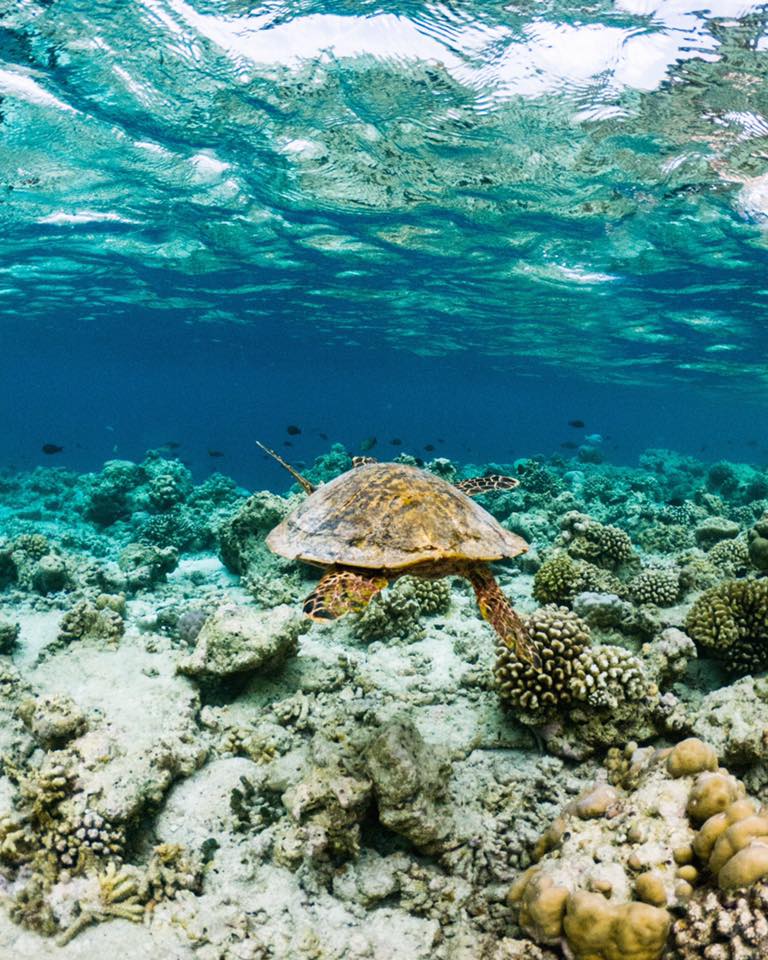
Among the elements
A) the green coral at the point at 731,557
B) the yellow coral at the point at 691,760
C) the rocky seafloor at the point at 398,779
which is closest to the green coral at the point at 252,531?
the rocky seafloor at the point at 398,779

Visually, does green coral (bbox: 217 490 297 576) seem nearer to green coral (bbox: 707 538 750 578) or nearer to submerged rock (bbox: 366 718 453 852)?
submerged rock (bbox: 366 718 453 852)

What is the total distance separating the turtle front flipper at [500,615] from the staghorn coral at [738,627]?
88.0 inches

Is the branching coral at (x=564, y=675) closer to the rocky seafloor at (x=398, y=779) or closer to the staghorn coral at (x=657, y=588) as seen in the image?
the rocky seafloor at (x=398, y=779)

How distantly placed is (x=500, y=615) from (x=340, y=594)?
4.54ft

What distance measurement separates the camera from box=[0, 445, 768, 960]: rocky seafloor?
327 cm

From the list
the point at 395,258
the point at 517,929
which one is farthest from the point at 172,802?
the point at 395,258

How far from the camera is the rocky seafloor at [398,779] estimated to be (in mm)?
3268

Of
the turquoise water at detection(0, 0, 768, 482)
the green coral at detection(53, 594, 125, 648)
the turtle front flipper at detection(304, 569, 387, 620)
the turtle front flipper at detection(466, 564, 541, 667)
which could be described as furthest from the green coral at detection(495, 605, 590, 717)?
the turquoise water at detection(0, 0, 768, 482)

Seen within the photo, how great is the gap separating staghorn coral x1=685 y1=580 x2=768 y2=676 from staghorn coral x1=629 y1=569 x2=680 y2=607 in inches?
62.1

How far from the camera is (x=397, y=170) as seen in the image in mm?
15492

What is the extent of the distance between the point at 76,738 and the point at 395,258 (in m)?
21.3

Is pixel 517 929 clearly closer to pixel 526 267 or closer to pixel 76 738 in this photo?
pixel 76 738

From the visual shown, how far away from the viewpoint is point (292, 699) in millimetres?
5977

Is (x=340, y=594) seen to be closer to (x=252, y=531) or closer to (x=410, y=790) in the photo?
(x=410, y=790)
